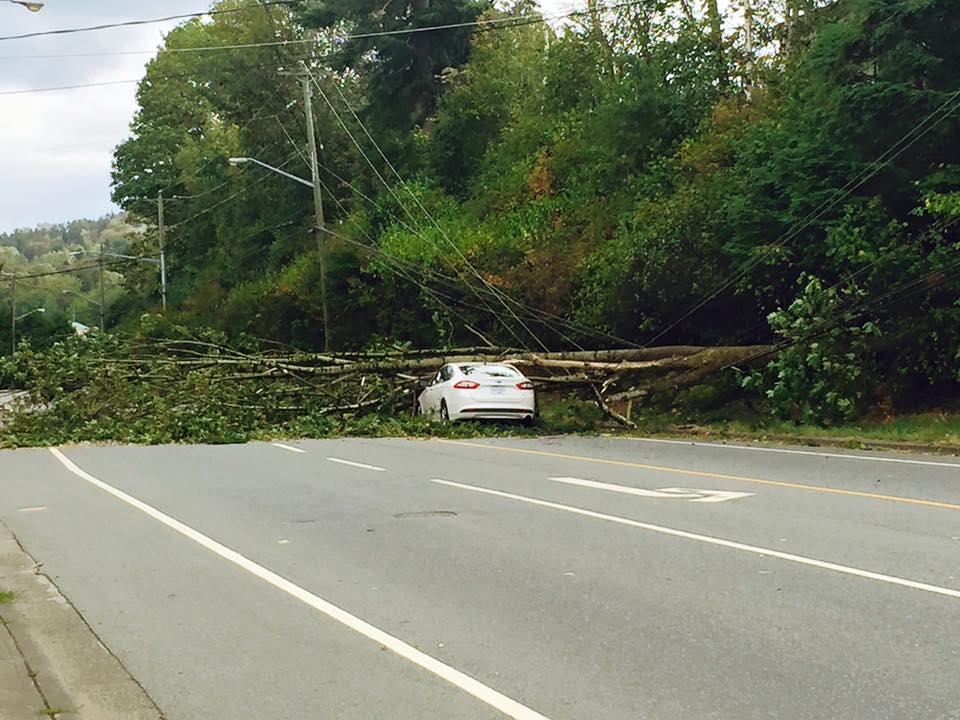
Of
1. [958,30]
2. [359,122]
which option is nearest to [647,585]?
[958,30]

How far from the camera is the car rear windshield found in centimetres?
2430

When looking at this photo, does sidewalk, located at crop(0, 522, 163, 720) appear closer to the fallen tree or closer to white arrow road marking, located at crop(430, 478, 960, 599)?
white arrow road marking, located at crop(430, 478, 960, 599)

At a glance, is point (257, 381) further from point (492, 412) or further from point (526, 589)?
point (526, 589)

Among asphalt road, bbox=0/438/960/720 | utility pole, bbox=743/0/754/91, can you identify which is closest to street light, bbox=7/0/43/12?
asphalt road, bbox=0/438/960/720

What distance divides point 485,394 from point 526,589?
15856 mm

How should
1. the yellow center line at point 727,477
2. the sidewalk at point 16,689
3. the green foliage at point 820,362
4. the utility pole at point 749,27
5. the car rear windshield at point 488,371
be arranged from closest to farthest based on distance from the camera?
the sidewalk at point 16,689 → the yellow center line at point 727,477 → the green foliage at point 820,362 → the car rear windshield at point 488,371 → the utility pole at point 749,27

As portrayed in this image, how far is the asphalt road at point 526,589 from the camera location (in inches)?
230

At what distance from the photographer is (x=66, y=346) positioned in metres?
26.8

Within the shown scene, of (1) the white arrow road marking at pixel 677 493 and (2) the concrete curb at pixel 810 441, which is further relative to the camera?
(2) the concrete curb at pixel 810 441

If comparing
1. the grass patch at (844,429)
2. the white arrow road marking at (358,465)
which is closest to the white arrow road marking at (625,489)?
the white arrow road marking at (358,465)

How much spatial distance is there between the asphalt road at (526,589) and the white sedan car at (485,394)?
27.3ft

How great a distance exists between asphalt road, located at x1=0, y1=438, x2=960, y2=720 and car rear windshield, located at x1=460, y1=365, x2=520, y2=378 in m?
8.61

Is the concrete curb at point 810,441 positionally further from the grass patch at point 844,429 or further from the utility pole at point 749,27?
the utility pole at point 749,27

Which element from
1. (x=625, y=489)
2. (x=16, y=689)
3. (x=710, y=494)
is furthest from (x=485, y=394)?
(x=16, y=689)
